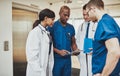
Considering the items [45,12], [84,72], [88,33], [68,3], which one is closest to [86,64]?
[84,72]

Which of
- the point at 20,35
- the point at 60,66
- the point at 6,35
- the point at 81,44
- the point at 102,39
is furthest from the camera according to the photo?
the point at 20,35

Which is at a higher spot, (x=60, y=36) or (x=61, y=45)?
(x=60, y=36)

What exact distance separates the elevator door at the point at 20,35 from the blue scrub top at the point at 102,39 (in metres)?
3.05

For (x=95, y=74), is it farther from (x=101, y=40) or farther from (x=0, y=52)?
(x=0, y=52)

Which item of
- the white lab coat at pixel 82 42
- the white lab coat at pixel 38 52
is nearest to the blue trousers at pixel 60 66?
the white lab coat at pixel 82 42

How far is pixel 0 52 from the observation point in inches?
159

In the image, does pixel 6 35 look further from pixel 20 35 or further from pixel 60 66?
pixel 60 66

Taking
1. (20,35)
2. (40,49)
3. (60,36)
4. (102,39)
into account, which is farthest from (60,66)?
(20,35)

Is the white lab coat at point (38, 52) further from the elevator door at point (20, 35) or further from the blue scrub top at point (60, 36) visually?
the elevator door at point (20, 35)

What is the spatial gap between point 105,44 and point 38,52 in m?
1.02

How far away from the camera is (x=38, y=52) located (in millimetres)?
2438

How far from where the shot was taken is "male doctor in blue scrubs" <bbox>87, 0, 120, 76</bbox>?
5.17 feet

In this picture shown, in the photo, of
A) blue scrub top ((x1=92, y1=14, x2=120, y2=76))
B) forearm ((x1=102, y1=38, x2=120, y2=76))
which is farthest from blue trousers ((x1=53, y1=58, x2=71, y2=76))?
forearm ((x1=102, y1=38, x2=120, y2=76))

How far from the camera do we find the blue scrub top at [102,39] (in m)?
1.66
